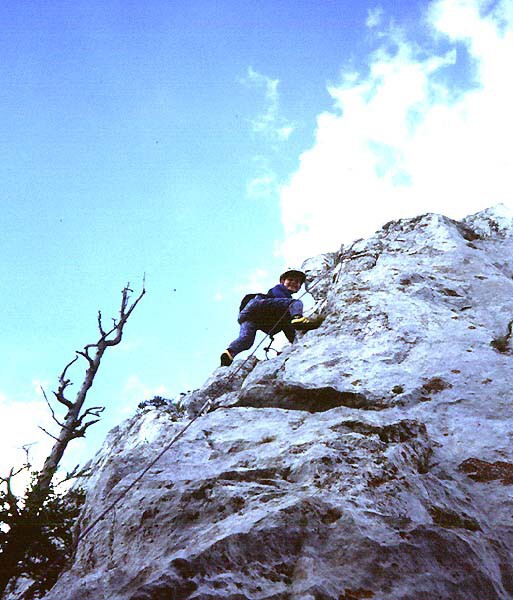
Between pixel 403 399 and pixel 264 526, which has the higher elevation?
pixel 403 399

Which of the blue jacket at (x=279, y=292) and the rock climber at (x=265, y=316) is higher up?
the blue jacket at (x=279, y=292)

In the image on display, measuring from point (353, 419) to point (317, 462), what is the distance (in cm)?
93

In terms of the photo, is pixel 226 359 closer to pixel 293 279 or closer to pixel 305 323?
pixel 305 323

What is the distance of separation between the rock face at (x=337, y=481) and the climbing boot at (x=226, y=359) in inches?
98.1

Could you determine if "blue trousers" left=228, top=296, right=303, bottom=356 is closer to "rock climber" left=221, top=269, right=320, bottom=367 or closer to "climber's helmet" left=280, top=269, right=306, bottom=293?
"rock climber" left=221, top=269, right=320, bottom=367

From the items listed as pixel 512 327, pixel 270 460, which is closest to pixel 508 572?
pixel 270 460

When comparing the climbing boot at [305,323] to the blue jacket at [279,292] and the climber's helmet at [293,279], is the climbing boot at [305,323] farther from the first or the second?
the climber's helmet at [293,279]

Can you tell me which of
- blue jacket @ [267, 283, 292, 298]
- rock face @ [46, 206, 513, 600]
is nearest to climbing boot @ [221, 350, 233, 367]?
blue jacket @ [267, 283, 292, 298]

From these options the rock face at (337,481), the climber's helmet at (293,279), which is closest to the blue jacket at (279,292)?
the climber's helmet at (293,279)

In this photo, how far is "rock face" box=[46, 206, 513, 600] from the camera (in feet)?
10.6

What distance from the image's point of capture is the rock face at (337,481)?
3238 mm

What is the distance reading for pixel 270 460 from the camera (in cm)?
466

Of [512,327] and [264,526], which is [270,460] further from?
[512,327]

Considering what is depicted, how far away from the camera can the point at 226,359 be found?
33.9 ft
